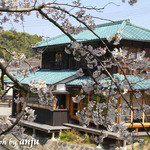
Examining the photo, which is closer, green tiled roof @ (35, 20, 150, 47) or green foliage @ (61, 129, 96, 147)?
green foliage @ (61, 129, 96, 147)

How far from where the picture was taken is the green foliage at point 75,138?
496 inches

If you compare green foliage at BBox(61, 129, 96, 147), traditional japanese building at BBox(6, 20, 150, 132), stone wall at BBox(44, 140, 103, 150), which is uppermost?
traditional japanese building at BBox(6, 20, 150, 132)

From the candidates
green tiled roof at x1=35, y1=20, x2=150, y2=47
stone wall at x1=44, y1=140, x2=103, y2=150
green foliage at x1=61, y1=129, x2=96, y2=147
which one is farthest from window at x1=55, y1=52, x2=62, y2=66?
stone wall at x1=44, y1=140, x2=103, y2=150

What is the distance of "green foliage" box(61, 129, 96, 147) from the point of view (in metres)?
12.6

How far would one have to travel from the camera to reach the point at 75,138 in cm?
1296

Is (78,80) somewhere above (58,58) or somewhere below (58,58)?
below

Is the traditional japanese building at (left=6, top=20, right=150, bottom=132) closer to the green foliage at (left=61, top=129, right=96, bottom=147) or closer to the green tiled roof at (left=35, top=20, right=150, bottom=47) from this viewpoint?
the green tiled roof at (left=35, top=20, right=150, bottom=47)

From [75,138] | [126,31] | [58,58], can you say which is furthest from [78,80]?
[58,58]

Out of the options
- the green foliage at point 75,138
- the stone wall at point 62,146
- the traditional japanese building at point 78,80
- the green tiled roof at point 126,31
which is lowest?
the stone wall at point 62,146

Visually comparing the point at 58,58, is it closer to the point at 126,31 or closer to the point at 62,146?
the point at 126,31

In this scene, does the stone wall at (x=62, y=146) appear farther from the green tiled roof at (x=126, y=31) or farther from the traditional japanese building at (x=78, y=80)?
the green tiled roof at (x=126, y=31)

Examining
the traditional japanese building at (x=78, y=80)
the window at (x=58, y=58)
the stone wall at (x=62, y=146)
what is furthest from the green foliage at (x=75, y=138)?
the window at (x=58, y=58)

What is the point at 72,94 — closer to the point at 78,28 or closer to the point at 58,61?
the point at 58,61

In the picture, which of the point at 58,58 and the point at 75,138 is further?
the point at 58,58
